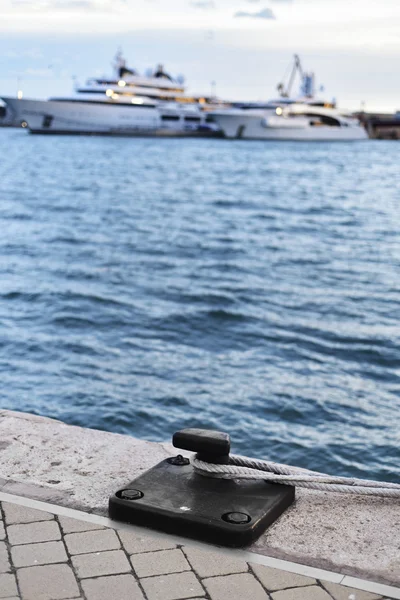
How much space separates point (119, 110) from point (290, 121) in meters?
18.0

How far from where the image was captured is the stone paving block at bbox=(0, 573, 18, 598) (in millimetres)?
2439

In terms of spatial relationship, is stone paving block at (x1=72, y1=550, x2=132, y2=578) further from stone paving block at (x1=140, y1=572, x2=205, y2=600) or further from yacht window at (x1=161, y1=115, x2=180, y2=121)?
yacht window at (x1=161, y1=115, x2=180, y2=121)

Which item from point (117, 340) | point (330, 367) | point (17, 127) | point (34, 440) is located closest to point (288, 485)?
point (34, 440)

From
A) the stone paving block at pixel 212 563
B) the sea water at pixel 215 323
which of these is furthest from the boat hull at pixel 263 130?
the stone paving block at pixel 212 563

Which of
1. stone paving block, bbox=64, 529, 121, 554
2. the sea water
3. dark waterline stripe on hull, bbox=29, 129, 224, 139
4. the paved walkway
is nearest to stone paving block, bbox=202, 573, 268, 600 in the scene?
the paved walkway

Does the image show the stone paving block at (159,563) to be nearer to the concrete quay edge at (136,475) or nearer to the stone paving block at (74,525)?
the concrete quay edge at (136,475)

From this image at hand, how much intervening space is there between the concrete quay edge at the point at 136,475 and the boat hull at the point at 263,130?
8455 cm

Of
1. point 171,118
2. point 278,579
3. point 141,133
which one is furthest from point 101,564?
point 171,118

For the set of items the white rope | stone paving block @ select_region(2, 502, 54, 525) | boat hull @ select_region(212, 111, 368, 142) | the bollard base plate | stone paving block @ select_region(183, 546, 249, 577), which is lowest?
stone paving block @ select_region(2, 502, 54, 525)

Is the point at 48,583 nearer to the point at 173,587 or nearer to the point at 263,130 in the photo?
the point at 173,587

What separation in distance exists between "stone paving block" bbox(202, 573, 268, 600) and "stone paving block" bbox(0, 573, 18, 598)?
1.84 ft

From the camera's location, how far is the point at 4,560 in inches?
103

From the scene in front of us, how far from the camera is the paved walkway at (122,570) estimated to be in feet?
8.07

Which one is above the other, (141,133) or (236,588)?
(141,133)
